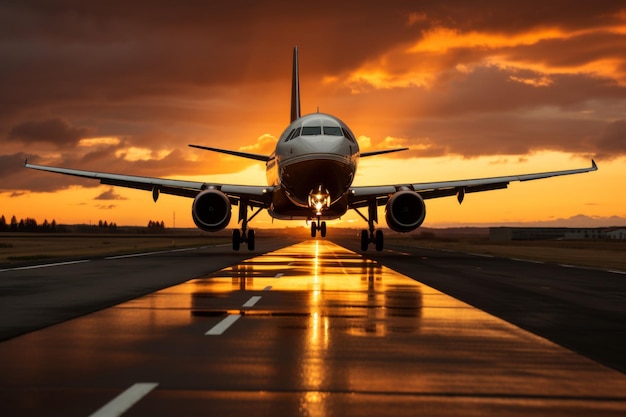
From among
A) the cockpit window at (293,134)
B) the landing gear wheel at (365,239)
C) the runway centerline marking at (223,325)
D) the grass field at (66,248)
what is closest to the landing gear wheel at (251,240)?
the landing gear wheel at (365,239)

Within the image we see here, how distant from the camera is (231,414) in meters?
5.84

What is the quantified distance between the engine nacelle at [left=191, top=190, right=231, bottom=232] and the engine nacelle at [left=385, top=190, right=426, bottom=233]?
285 inches

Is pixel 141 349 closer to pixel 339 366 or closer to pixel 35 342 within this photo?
pixel 35 342

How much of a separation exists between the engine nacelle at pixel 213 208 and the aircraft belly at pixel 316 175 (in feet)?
11.3

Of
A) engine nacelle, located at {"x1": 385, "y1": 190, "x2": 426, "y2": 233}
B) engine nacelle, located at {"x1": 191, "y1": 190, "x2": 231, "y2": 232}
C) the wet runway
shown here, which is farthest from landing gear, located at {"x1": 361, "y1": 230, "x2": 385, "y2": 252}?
the wet runway

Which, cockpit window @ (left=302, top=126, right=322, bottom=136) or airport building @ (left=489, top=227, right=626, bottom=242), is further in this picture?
airport building @ (left=489, top=227, right=626, bottom=242)

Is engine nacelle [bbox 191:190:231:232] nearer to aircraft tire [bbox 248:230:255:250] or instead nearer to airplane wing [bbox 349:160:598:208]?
airplane wing [bbox 349:160:598:208]

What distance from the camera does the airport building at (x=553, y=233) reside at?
444ft

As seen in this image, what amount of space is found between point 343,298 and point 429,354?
22.1ft

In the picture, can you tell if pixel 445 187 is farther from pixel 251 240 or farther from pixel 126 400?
pixel 126 400

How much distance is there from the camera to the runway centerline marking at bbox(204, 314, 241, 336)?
10.3 meters

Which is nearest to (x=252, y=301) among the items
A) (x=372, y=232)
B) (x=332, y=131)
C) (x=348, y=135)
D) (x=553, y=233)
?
(x=332, y=131)

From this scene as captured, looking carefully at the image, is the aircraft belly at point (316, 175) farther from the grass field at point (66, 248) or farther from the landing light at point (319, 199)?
the grass field at point (66, 248)

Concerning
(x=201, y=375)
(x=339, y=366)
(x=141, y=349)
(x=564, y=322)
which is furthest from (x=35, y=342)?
(x=564, y=322)
